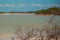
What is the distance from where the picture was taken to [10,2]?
5.28 ft

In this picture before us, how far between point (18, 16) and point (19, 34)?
20 cm

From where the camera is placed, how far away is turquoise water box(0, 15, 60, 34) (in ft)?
5.25

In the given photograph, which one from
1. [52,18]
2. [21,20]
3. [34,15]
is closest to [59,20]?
[52,18]

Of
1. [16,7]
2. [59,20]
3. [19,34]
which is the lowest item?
[19,34]

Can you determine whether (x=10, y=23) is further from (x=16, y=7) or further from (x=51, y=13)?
(x=51, y=13)

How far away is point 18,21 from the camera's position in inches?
63.6

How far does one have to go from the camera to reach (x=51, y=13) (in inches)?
65.1

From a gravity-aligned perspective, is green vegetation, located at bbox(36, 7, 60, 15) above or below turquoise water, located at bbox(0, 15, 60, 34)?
above

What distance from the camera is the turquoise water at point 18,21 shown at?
1.60 meters

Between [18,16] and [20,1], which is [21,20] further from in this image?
[20,1]

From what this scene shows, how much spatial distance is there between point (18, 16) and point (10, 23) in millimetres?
115

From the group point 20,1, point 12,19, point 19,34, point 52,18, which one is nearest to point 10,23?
point 12,19

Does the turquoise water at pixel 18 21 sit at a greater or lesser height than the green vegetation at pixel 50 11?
lesser

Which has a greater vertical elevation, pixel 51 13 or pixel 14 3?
pixel 14 3
